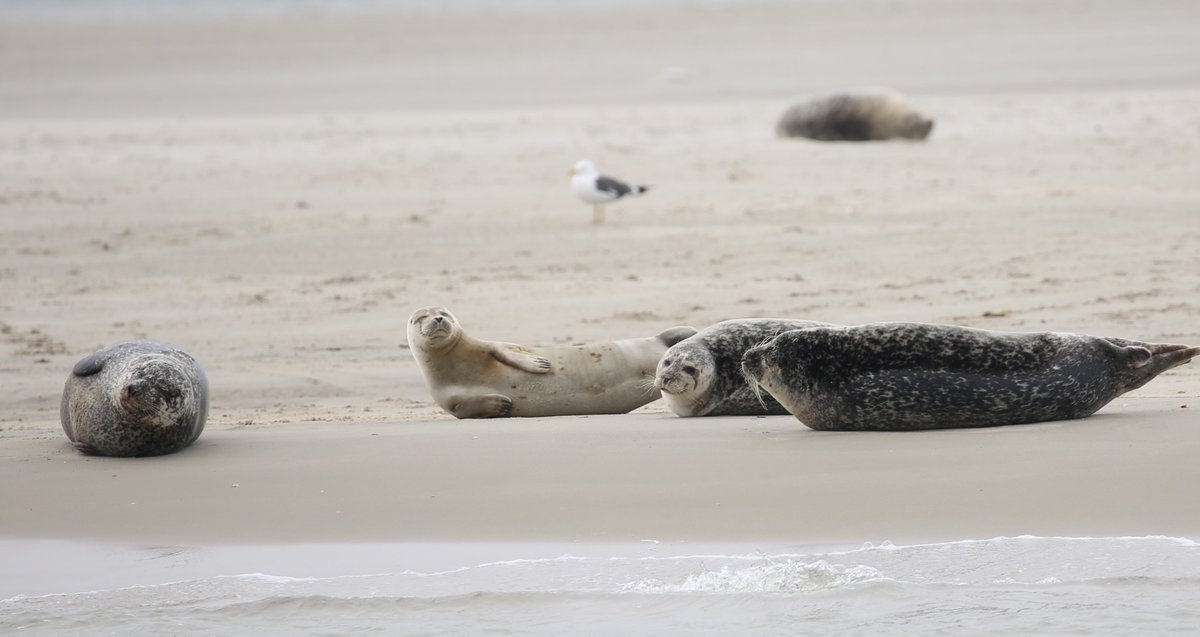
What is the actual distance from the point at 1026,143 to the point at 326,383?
9192 millimetres

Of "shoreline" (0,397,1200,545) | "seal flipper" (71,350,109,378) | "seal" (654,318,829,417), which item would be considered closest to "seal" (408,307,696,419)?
"seal" (654,318,829,417)

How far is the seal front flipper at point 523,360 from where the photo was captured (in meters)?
6.39

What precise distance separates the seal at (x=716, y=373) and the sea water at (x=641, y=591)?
1507 millimetres

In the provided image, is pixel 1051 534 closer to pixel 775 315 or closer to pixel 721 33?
pixel 775 315

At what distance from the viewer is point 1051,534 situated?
457 cm

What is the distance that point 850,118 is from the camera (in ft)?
51.1

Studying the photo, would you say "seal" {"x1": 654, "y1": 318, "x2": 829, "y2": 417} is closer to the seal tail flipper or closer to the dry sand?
the dry sand

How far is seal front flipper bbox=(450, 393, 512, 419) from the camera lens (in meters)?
6.31

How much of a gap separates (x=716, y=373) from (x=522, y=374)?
809mm

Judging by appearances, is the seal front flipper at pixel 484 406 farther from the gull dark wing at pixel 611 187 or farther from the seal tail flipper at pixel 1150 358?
the gull dark wing at pixel 611 187

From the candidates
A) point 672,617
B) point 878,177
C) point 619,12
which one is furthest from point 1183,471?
point 619,12

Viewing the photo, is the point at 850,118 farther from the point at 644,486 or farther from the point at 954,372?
the point at 644,486

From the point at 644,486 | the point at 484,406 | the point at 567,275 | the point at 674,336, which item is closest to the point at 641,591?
the point at 644,486

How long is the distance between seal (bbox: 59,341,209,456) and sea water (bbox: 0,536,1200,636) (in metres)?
0.95
